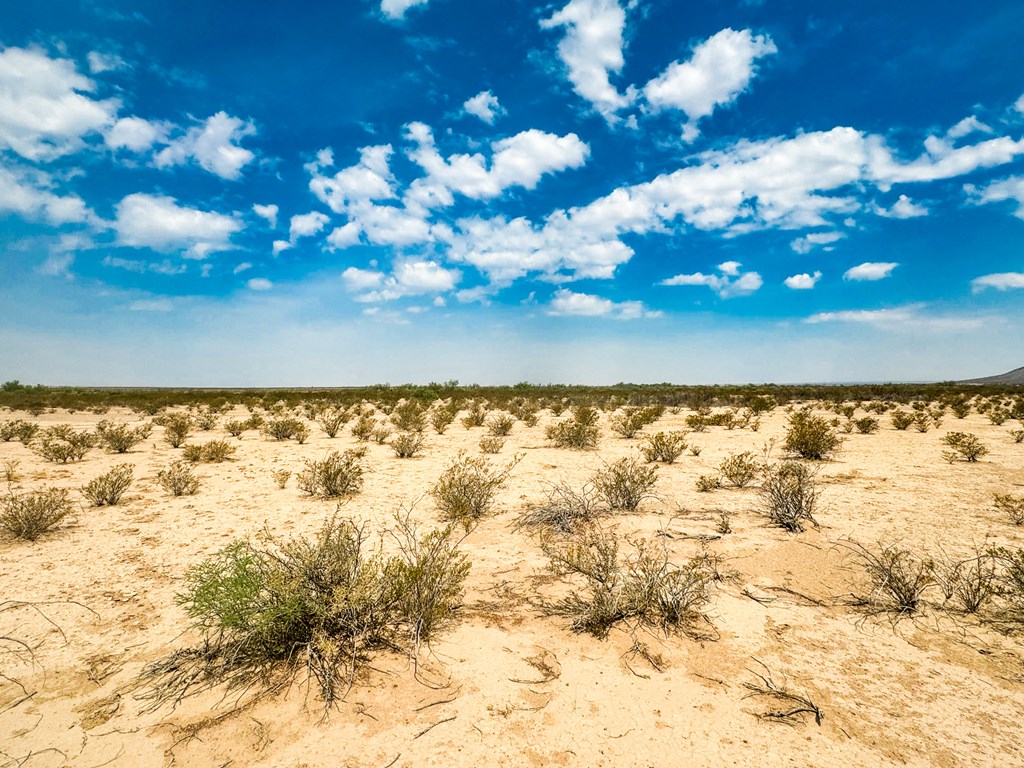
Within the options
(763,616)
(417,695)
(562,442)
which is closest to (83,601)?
(417,695)

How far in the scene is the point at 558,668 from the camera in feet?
11.3

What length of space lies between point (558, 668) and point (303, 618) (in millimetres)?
1927

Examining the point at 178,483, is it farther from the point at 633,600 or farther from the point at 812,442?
the point at 812,442

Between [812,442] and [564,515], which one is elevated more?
[812,442]

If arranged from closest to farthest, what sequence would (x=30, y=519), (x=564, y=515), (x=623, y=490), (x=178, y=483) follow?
1. (x=30, y=519)
2. (x=564, y=515)
3. (x=623, y=490)
4. (x=178, y=483)

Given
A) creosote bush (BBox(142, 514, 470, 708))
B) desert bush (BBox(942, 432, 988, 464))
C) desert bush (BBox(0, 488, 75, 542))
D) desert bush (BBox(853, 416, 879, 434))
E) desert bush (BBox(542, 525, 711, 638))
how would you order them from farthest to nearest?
desert bush (BBox(853, 416, 879, 434)) → desert bush (BBox(942, 432, 988, 464)) → desert bush (BBox(0, 488, 75, 542)) → desert bush (BBox(542, 525, 711, 638)) → creosote bush (BBox(142, 514, 470, 708))

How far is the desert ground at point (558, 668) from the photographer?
2709 mm

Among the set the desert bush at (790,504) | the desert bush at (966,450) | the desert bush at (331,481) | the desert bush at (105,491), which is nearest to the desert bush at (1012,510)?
the desert bush at (790,504)

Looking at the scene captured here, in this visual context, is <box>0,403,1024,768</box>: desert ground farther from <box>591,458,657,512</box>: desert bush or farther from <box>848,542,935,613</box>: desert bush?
<box>591,458,657,512</box>: desert bush

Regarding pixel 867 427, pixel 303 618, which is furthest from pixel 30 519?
pixel 867 427

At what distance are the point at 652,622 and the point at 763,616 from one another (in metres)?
1.02

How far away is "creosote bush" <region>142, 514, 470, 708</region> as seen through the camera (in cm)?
328

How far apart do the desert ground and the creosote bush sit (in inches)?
5.2

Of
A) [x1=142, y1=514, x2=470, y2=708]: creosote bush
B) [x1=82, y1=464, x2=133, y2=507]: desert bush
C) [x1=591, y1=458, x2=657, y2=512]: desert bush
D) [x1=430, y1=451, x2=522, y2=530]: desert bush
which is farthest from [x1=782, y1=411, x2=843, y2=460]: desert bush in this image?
[x1=82, y1=464, x2=133, y2=507]: desert bush
